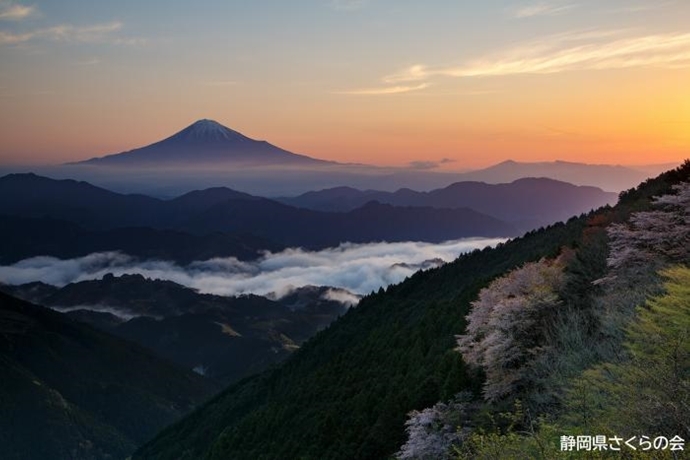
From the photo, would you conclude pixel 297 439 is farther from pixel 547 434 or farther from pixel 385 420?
pixel 547 434

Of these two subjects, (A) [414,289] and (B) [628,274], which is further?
(A) [414,289]

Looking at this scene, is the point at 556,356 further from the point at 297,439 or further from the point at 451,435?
the point at 297,439

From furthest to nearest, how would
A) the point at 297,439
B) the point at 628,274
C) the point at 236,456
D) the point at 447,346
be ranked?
the point at 236,456 < the point at 297,439 < the point at 447,346 < the point at 628,274

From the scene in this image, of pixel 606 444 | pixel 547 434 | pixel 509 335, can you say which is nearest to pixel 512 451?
pixel 547 434

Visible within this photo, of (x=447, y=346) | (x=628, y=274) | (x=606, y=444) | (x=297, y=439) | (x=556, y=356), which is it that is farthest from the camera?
(x=297, y=439)

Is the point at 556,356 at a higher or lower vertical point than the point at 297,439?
higher

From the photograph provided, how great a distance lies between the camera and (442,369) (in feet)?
161

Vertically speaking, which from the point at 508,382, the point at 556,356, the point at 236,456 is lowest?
the point at 236,456

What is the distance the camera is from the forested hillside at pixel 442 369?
33.2 meters

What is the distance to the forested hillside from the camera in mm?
33156

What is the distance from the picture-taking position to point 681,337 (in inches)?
746

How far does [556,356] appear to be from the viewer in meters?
32.4

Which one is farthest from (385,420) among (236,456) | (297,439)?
(236,456)

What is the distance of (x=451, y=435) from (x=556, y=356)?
26.4 feet
